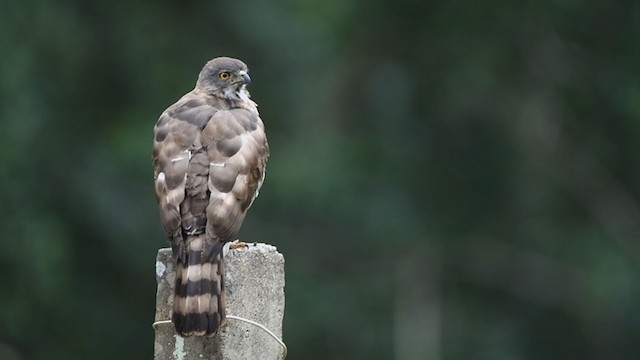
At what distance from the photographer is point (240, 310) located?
21.9ft

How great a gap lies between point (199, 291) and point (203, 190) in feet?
1.90

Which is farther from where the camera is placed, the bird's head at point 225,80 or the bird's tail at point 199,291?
the bird's head at point 225,80

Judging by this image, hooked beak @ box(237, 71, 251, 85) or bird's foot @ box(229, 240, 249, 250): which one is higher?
hooked beak @ box(237, 71, 251, 85)

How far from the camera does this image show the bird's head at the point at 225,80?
342 inches

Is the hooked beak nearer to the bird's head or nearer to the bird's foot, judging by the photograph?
the bird's head

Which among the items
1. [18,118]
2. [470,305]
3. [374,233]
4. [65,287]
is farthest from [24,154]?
[470,305]

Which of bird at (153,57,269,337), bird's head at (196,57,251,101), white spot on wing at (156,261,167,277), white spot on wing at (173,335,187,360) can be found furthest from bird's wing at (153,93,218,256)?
bird's head at (196,57,251,101)

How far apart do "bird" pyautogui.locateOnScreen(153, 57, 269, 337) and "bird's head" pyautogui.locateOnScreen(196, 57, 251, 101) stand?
705 millimetres

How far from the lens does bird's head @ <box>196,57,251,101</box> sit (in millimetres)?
8695

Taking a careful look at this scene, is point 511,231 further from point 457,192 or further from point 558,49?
point 558,49

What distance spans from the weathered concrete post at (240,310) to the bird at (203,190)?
88 mm

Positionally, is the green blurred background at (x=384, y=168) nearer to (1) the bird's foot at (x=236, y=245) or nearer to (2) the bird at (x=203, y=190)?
(2) the bird at (x=203, y=190)

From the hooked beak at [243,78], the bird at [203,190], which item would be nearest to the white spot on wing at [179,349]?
the bird at [203,190]

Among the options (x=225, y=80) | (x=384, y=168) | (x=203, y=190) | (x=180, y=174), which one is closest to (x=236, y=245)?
(x=203, y=190)
